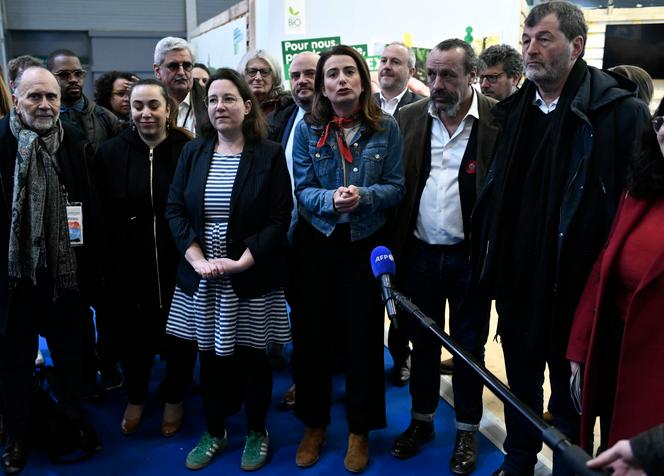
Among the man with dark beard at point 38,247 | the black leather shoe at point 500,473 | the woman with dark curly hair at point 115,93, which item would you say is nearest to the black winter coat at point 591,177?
the black leather shoe at point 500,473

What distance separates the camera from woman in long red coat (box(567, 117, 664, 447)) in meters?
1.49

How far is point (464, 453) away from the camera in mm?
2518

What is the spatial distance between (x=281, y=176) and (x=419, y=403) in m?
1.20

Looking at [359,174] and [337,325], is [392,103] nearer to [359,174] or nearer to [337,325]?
[359,174]

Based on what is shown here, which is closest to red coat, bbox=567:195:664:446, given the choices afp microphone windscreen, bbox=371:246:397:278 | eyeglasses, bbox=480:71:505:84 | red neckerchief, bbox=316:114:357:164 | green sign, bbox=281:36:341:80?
afp microphone windscreen, bbox=371:246:397:278

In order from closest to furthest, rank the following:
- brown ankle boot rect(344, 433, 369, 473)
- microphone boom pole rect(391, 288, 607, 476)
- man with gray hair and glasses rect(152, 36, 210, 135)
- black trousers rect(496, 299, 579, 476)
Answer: microphone boom pole rect(391, 288, 607, 476)
black trousers rect(496, 299, 579, 476)
brown ankle boot rect(344, 433, 369, 473)
man with gray hair and glasses rect(152, 36, 210, 135)

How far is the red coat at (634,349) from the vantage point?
1.48m

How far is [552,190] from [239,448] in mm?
1809

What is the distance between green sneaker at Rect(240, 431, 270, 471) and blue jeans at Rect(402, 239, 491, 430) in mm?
726

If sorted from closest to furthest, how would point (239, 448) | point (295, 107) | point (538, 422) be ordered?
1. point (538, 422)
2. point (239, 448)
3. point (295, 107)

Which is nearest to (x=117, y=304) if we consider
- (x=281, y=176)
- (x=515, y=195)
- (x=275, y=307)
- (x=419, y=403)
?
(x=275, y=307)

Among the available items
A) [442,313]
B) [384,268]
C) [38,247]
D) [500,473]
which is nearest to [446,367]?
[442,313]

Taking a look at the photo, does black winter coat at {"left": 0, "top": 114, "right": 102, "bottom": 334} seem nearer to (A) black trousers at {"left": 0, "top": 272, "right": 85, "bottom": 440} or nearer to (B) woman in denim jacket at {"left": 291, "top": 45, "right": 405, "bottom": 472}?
(A) black trousers at {"left": 0, "top": 272, "right": 85, "bottom": 440}

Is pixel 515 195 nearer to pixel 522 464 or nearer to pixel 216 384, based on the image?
pixel 522 464
